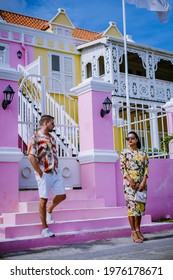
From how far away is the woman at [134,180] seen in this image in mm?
4293

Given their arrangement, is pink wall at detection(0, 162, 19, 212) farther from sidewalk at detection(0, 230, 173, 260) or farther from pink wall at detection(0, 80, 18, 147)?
sidewalk at detection(0, 230, 173, 260)

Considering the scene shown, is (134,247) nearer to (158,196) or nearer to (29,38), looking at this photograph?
(158,196)

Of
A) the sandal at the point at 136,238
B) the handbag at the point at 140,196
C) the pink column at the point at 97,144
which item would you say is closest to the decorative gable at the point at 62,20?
the pink column at the point at 97,144

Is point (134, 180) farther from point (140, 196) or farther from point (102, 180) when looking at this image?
point (102, 180)

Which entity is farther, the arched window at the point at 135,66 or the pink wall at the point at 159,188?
the arched window at the point at 135,66

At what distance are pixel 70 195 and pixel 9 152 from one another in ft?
3.43

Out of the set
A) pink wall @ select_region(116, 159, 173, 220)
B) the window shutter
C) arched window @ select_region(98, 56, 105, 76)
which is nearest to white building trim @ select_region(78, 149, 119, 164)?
pink wall @ select_region(116, 159, 173, 220)

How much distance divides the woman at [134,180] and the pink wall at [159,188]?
162cm

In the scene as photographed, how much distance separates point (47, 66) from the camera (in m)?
13.6

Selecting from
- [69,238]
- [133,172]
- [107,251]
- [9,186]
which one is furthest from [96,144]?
[107,251]

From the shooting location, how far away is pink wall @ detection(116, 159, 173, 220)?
620cm

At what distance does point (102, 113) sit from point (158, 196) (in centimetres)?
159

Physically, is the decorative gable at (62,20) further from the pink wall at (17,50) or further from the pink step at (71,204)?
the pink step at (71,204)
